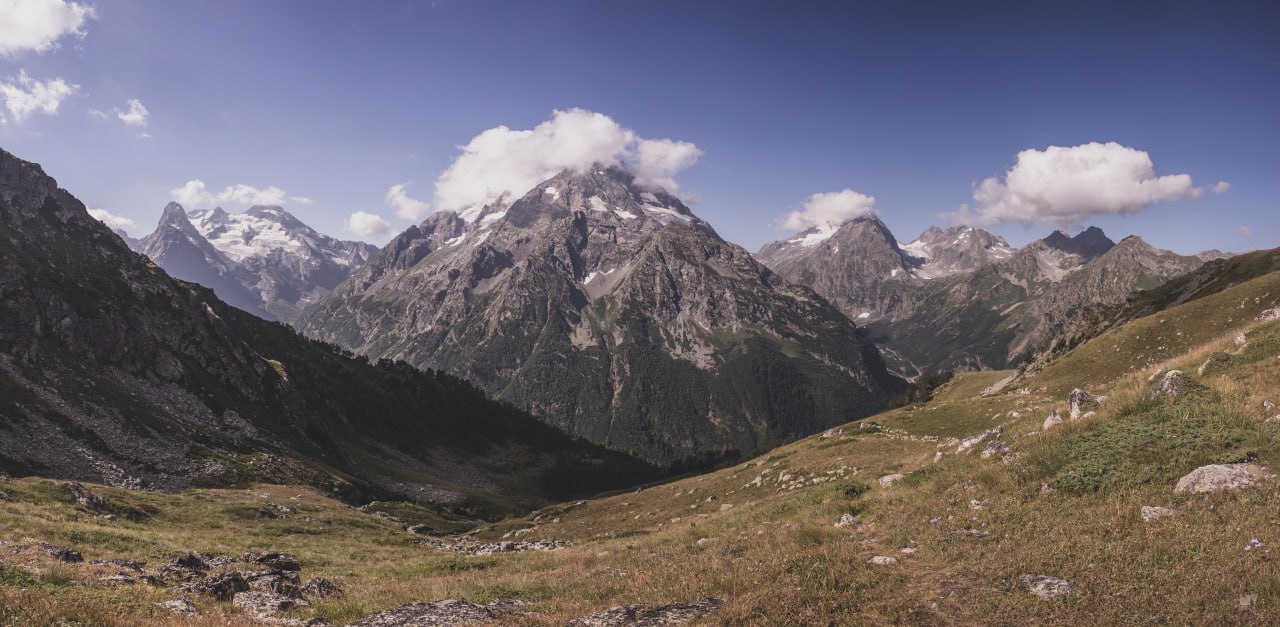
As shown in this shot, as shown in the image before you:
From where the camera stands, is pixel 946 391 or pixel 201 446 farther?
pixel 946 391

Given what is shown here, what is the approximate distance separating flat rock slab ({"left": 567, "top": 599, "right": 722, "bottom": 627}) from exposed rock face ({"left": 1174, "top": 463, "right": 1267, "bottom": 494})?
10.6 m

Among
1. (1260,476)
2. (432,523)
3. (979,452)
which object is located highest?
(1260,476)

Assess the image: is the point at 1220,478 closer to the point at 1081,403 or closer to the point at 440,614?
the point at 1081,403

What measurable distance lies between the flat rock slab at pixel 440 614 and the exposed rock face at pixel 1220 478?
1574cm

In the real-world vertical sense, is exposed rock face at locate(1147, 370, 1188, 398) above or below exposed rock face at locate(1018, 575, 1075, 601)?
above

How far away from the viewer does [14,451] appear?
170 ft

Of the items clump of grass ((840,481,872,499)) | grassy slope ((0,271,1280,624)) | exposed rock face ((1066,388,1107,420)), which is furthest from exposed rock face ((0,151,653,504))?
exposed rock face ((1066,388,1107,420))

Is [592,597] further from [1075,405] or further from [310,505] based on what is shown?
[310,505]

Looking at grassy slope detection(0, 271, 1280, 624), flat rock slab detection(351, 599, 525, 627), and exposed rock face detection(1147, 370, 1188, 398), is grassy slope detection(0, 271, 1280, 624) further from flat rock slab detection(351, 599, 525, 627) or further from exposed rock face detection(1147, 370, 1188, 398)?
flat rock slab detection(351, 599, 525, 627)

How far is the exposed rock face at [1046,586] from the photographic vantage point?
378 inches

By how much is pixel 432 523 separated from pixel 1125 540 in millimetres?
68807

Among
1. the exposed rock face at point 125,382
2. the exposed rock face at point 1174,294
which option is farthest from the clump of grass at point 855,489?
the exposed rock face at point 1174,294

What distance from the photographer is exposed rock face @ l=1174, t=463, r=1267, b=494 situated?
1124 centimetres

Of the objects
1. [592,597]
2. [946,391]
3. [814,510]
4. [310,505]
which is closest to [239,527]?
[310,505]
